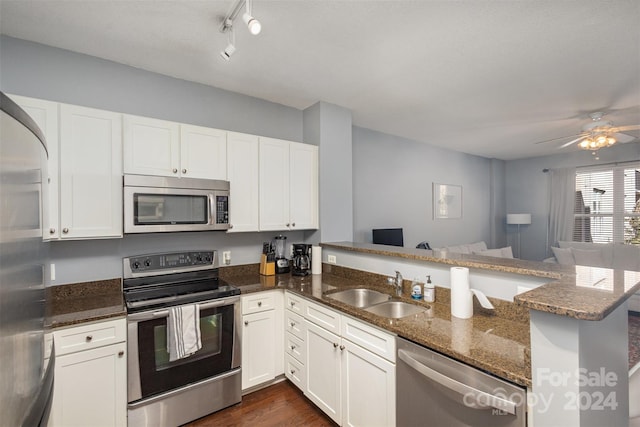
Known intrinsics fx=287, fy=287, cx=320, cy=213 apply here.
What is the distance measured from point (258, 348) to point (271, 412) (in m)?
0.46

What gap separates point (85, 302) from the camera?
195cm

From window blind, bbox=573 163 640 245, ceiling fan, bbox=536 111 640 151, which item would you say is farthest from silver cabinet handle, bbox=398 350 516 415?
window blind, bbox=573 163 640 245

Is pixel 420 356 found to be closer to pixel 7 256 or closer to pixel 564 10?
pixel 7 256

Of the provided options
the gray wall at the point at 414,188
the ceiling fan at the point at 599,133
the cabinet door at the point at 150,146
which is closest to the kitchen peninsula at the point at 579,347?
the cabinet door at the point at 150,146

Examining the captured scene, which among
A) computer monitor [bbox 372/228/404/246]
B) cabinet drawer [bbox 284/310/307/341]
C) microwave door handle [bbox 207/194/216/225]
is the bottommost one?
cabinet drawer [bbox 284/310/307/341]

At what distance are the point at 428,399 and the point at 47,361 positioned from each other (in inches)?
59.2

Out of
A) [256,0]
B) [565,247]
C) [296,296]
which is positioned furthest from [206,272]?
[565,247]

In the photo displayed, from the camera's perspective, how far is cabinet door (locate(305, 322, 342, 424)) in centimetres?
189

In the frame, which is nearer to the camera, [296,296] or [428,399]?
[428,399]

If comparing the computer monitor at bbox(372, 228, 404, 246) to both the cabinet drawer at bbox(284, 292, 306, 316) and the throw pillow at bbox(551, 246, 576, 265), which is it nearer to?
the cabinet drawer at bbox(284, 292, 306, 316)

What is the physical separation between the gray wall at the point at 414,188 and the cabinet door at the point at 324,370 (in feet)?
6.64

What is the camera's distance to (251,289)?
2.31 m

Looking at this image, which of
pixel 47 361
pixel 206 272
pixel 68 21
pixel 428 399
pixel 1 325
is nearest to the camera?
pixel 1 325

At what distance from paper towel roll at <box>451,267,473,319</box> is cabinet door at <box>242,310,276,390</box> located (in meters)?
1.46
